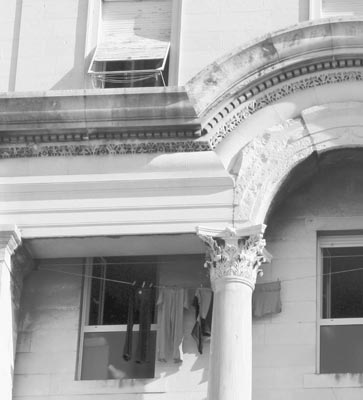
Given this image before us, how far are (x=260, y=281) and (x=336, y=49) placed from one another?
11.2 ft

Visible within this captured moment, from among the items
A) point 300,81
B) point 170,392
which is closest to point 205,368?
point 170,392

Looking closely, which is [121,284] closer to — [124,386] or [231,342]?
[124,386]

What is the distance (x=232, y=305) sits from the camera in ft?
81.1

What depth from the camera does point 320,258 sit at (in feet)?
86.3

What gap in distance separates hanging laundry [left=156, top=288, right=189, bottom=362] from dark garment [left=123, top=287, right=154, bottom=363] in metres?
0.16

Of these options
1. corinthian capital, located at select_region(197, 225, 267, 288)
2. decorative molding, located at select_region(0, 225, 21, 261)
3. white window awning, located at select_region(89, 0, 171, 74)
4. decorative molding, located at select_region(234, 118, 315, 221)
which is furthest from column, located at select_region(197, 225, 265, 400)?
white window awning, located at select_region(89, 0, 171, 74)

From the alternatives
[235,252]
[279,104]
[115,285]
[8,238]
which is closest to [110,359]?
[115,285]

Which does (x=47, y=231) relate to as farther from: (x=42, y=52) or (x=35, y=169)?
(x=42, y=52)

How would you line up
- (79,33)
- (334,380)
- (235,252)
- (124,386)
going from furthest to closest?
1. (79,33)
2. (124,386)
3. (334,380)
4. (235,252)

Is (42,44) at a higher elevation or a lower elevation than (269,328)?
higher

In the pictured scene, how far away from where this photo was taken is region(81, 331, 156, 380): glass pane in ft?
85.5

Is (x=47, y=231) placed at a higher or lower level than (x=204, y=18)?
lower

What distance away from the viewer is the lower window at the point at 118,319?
26.1m

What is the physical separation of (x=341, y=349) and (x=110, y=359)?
10.7 ft
